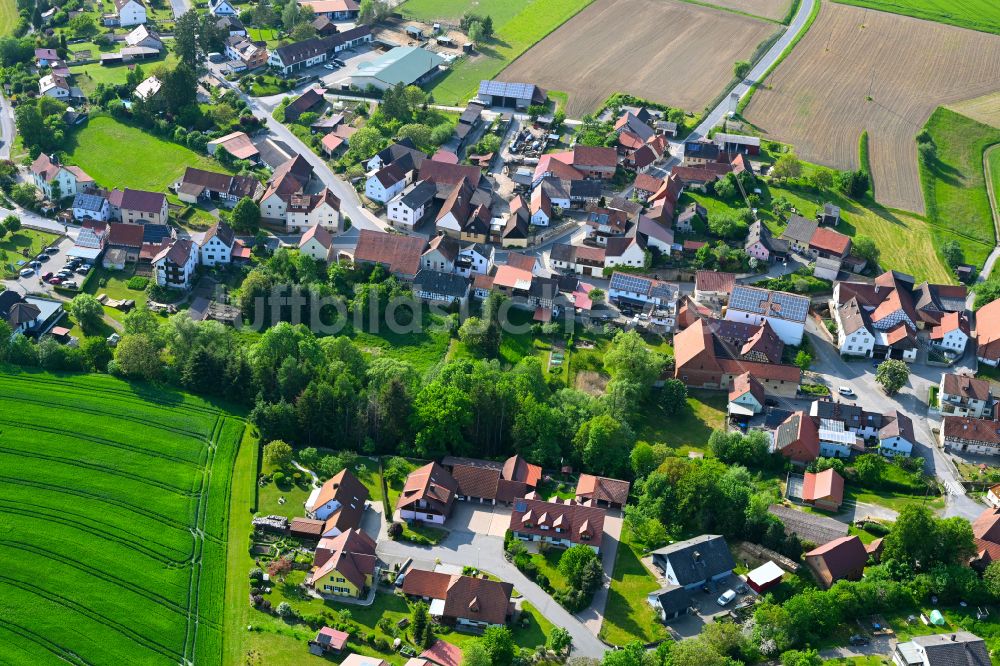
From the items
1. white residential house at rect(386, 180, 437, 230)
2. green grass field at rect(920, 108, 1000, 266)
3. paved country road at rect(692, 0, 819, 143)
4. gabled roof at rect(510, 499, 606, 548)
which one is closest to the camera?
gabled roof at rect(510, 499, 606, 548)

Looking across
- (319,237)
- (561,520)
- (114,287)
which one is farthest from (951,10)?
(114,287)

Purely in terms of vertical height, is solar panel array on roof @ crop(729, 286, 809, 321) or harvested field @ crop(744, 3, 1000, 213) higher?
harvested field @ crop(744, 3, 1000, 213)

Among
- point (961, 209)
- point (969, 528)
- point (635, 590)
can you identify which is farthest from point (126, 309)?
point (961, 209)

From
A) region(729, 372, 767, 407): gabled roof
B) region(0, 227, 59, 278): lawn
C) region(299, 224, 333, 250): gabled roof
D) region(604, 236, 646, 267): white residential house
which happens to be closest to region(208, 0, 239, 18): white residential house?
region(0, 227, 59, 278): lawn

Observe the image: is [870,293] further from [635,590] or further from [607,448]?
[635,590]

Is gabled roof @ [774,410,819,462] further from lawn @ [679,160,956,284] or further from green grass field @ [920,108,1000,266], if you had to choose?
green grass field @ [920,108,1000,266]

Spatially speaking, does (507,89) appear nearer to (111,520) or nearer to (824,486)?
(824,486)
